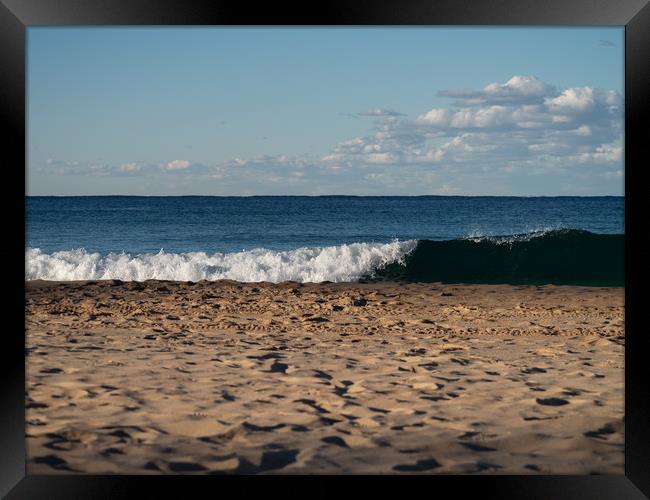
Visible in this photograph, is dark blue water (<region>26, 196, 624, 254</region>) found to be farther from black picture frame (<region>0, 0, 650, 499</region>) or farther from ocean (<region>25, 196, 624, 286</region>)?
black picture frame (<region>0, 0, 650, 499</region>)

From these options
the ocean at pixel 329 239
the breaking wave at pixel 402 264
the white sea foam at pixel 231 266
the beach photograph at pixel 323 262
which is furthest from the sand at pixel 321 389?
the breaking wave at pixel 402 264

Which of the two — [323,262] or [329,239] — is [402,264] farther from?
[329,239]

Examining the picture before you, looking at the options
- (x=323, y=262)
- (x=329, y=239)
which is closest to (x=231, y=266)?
(x=323, y=262)

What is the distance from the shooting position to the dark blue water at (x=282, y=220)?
1044 inches

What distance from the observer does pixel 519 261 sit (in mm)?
15773

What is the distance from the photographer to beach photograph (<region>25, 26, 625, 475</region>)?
3.96m

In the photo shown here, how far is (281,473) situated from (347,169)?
32.2m

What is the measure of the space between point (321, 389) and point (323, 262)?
1047cm

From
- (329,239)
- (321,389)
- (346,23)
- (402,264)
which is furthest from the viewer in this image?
(329,239)

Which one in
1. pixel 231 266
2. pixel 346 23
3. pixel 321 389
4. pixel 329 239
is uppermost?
pixel 346 23

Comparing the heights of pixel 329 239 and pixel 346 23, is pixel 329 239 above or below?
below

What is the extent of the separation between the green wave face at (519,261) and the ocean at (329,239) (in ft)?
0.10
